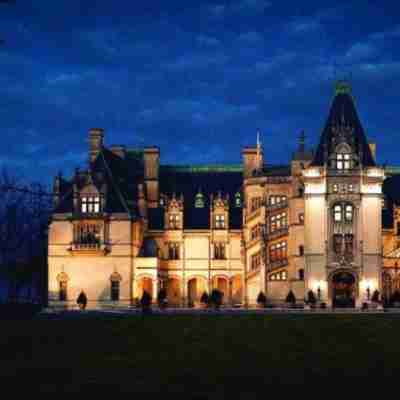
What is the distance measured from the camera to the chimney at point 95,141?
84.7m

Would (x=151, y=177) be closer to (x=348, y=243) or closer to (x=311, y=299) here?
(x=348, y=243)

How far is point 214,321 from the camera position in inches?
2210

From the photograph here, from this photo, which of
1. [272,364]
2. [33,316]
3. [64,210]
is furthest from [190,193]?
[272,364]

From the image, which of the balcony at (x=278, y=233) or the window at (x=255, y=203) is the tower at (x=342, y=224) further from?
the window at (x=255, y=203)

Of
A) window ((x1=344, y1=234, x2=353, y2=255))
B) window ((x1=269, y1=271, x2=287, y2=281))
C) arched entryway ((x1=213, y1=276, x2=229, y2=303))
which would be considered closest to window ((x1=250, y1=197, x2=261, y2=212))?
window ((x1=269, y1=271, x2=287, y2=281))

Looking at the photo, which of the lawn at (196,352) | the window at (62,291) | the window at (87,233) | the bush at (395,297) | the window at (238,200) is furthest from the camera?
the window at (238,200)

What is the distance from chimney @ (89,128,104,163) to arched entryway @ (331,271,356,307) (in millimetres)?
21969

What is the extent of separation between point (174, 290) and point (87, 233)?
30.4ft

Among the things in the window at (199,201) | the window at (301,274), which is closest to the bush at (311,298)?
the window at (301,274)

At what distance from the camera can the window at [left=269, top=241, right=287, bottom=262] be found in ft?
258

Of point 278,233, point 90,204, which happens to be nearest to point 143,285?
point 90,204

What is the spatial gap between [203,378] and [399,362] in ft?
29.4

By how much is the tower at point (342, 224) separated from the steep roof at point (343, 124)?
512 millimetres

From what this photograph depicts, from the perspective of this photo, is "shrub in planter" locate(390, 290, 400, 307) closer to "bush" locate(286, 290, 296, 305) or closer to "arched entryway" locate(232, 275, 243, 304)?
"bush" locate(286, 290, 296, 305)
